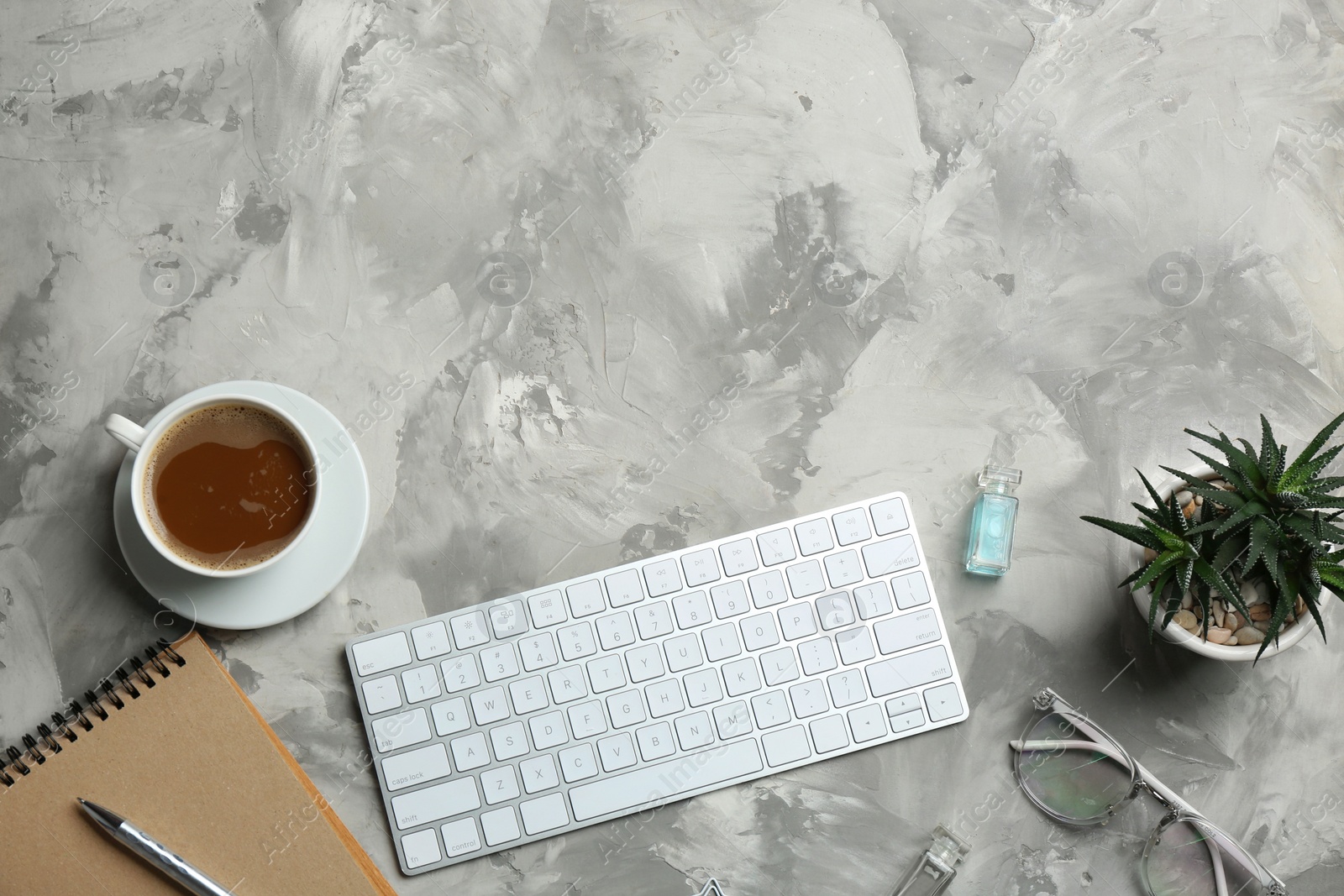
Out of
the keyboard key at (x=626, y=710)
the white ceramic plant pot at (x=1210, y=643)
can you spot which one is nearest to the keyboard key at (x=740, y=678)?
the keyboard key at (x=626, y=710)

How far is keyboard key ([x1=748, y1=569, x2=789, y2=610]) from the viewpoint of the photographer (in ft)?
3.36

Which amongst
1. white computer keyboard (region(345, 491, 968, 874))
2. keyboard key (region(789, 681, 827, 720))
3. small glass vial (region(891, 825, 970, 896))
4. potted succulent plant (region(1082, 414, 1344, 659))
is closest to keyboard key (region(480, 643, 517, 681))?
white computer keyboard (region(345, 491, 968, 874))

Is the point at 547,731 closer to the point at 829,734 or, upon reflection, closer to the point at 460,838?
the point at 460,838

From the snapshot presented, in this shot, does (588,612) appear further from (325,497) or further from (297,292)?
(297,292)

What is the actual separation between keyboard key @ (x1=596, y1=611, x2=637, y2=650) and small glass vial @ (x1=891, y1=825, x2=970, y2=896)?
41 centimetres

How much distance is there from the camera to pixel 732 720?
1.01 metres

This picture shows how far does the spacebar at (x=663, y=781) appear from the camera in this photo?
99cm

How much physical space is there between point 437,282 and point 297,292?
0.17 metres

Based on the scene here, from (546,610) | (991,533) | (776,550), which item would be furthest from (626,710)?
(991,533)

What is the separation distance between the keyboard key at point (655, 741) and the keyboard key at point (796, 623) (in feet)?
0.57

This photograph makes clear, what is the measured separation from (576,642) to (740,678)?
0.19 metres

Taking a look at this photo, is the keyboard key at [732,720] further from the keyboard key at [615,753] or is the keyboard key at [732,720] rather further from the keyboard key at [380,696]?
the keyboard key at [380,696]

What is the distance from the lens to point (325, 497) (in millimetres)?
980

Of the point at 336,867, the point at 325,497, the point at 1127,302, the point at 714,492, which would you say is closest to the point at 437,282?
the point at 325,497
